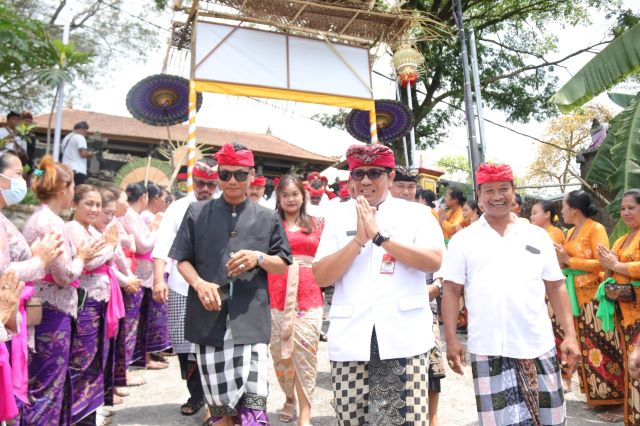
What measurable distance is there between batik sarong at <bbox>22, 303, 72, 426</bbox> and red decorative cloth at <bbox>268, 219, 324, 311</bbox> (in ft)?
5.43

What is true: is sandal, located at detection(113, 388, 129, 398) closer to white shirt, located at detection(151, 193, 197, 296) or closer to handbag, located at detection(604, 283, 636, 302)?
white shirt, located at detection(151, 193, 197, 296)

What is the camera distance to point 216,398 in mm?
3219

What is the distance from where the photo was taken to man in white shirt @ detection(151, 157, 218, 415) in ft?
15.0

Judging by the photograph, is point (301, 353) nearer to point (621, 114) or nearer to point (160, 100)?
point (621, 114)

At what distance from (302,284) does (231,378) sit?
1668 mm

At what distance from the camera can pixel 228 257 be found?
328 centimetres

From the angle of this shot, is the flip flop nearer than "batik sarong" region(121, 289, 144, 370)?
No

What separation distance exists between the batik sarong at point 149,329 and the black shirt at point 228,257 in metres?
3.18

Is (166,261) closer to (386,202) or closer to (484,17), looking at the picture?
(386,202)

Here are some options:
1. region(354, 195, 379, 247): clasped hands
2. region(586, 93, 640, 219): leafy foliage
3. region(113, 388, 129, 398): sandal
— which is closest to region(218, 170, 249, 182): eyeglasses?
region(354, 195, 379, 247): clasped hands

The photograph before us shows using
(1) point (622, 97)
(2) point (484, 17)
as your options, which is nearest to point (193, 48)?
(1) point (622, 97)

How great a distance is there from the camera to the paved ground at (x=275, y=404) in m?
4.79

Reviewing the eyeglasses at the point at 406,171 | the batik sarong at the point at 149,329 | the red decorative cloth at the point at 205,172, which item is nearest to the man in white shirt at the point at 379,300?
the eyeglasses at the point at 406,171

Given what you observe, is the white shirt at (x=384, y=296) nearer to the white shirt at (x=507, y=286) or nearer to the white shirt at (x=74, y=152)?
the white shirt at (x=507, y=286)
